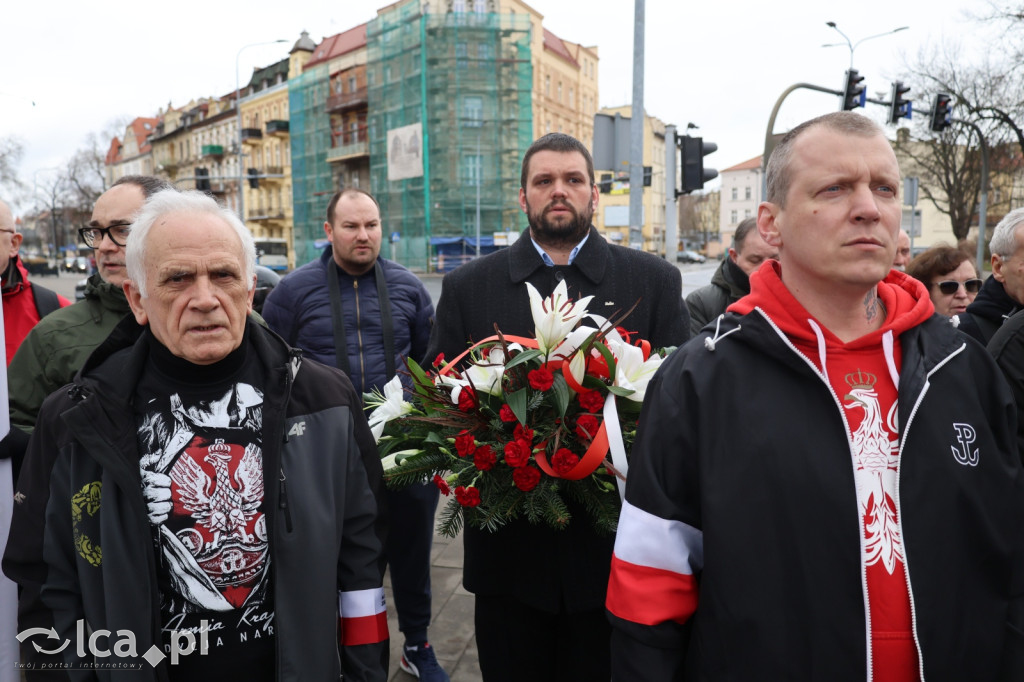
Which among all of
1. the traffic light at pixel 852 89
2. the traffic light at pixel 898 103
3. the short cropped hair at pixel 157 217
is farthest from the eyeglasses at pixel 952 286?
the traffic light at pixel 898 103

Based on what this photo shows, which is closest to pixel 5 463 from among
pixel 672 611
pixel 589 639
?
pixel 589 639

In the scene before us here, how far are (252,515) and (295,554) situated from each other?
0.16 meters

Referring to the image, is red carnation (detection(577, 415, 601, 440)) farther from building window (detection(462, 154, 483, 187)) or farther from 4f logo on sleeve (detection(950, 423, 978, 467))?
building window (detection(462, 154, 483, 187))

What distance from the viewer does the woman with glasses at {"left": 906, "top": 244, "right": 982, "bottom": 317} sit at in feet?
15.3

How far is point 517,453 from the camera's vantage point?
204 centimetres

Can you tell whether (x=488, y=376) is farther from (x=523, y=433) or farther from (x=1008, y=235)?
(x=1008, y=235)

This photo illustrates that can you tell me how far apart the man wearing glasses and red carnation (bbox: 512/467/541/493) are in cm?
168

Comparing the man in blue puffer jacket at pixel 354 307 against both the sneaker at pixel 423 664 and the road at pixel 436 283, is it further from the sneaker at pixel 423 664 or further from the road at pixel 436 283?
the road at pixel 436 283

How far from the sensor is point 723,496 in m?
1.63

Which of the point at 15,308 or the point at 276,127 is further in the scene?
the point at 276,127

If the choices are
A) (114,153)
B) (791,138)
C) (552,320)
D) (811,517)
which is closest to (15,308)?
(552,320)

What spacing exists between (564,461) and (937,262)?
3.80 metres

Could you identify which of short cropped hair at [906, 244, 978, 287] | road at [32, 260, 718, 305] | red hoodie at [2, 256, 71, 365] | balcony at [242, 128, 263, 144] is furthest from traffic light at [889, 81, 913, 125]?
balcony at [242, 128, 263, 144]

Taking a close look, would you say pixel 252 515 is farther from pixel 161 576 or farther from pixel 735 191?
pixel 735 191
